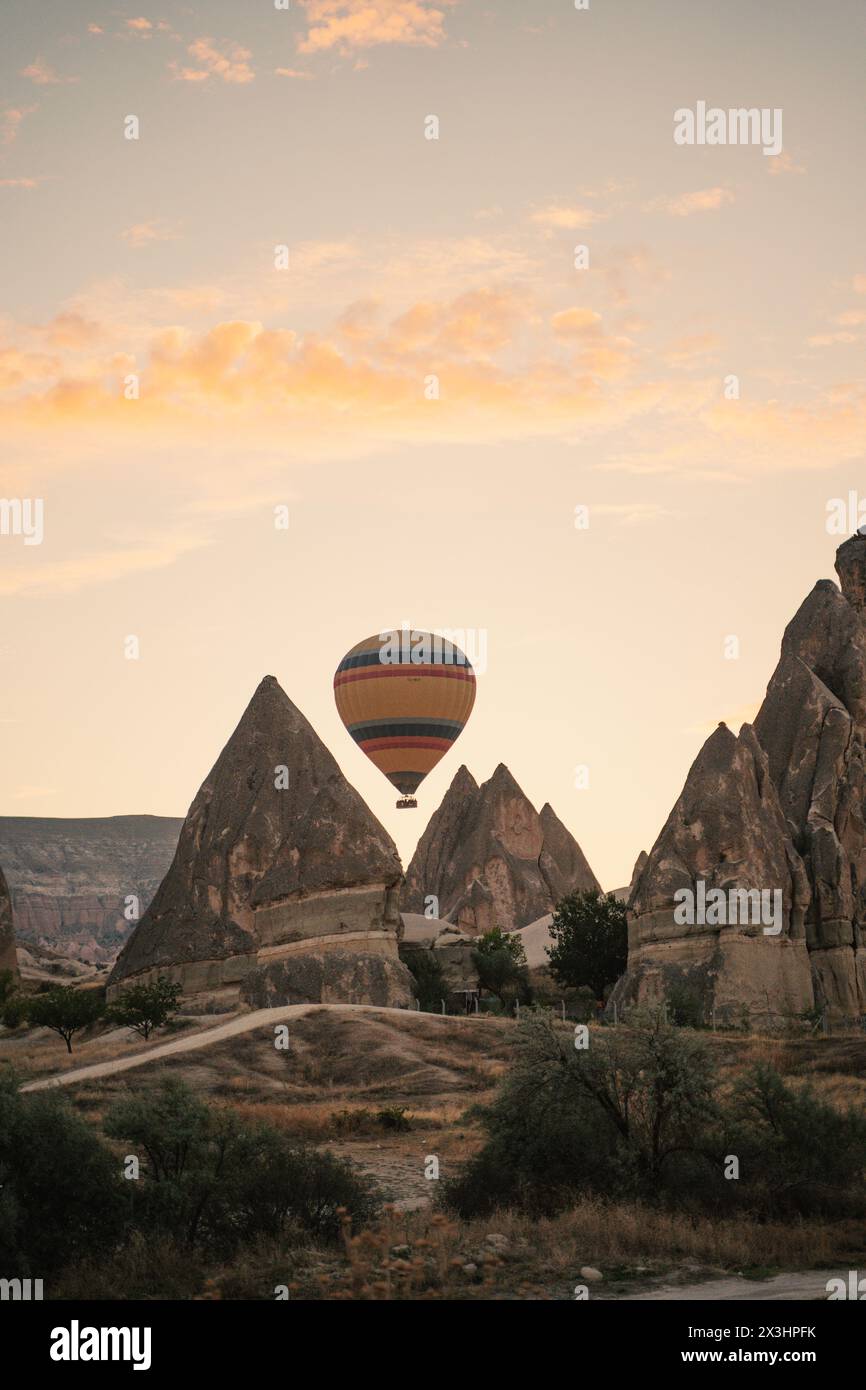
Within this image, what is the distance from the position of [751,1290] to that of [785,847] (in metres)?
35.6

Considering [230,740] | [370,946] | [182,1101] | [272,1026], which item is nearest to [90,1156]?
[182,1101]

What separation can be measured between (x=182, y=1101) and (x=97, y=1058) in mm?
16476

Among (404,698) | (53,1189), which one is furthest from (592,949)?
(53,1189)

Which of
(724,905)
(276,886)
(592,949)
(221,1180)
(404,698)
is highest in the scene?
(404,698)

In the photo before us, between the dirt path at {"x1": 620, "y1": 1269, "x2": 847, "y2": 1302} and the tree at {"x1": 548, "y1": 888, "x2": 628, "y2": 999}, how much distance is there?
38.5 metres

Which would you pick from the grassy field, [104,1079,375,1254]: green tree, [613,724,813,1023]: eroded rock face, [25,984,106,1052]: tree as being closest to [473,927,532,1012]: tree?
[613,724,813,1023]: eroded rock face

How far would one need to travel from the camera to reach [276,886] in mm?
44344

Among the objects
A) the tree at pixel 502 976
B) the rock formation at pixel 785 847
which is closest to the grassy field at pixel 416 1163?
the rock formation at pixel 785 847

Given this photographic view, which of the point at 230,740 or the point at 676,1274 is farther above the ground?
the point at 230,740

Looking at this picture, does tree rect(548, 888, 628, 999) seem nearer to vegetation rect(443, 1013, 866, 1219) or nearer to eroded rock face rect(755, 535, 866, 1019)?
eroded rock face rect(755, 535, 866, 1019)

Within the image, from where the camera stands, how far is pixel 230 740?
209ft

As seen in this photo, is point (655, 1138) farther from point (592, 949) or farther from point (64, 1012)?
point (592, 949)

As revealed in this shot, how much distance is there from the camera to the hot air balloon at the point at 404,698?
201 ft
